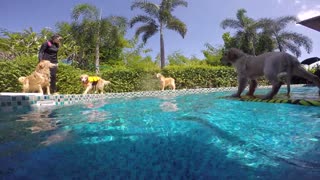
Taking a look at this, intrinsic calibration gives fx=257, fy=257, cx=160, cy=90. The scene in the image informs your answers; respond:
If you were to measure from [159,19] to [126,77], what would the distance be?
10812 millimetres

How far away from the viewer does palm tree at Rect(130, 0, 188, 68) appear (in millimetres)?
22609

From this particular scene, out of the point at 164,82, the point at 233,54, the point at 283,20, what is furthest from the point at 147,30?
the point at 233,54

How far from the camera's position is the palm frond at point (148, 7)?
2250 cm

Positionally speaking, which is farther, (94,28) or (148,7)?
(148,7)

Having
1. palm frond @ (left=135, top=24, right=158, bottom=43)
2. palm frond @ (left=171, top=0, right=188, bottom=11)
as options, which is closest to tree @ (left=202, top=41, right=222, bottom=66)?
palm frond @ (left=171, top=0, right=188, bottom=11)

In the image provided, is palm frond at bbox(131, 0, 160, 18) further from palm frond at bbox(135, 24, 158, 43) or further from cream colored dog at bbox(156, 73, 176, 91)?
cream colored dog at bbox(156, 73, 176, 91)

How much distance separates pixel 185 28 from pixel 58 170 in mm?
21847

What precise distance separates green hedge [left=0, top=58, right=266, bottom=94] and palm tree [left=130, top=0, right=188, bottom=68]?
6756 mm

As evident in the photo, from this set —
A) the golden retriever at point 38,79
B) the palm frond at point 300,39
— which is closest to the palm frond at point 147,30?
the palm frond at point 300,39

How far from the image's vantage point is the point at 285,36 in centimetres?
2752

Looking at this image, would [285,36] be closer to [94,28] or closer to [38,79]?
[94,28]

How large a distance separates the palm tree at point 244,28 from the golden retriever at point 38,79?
2218cm

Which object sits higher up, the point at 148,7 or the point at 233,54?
the point at 148,7

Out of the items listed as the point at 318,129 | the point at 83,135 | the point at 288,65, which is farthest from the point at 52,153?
the point at 288,65
